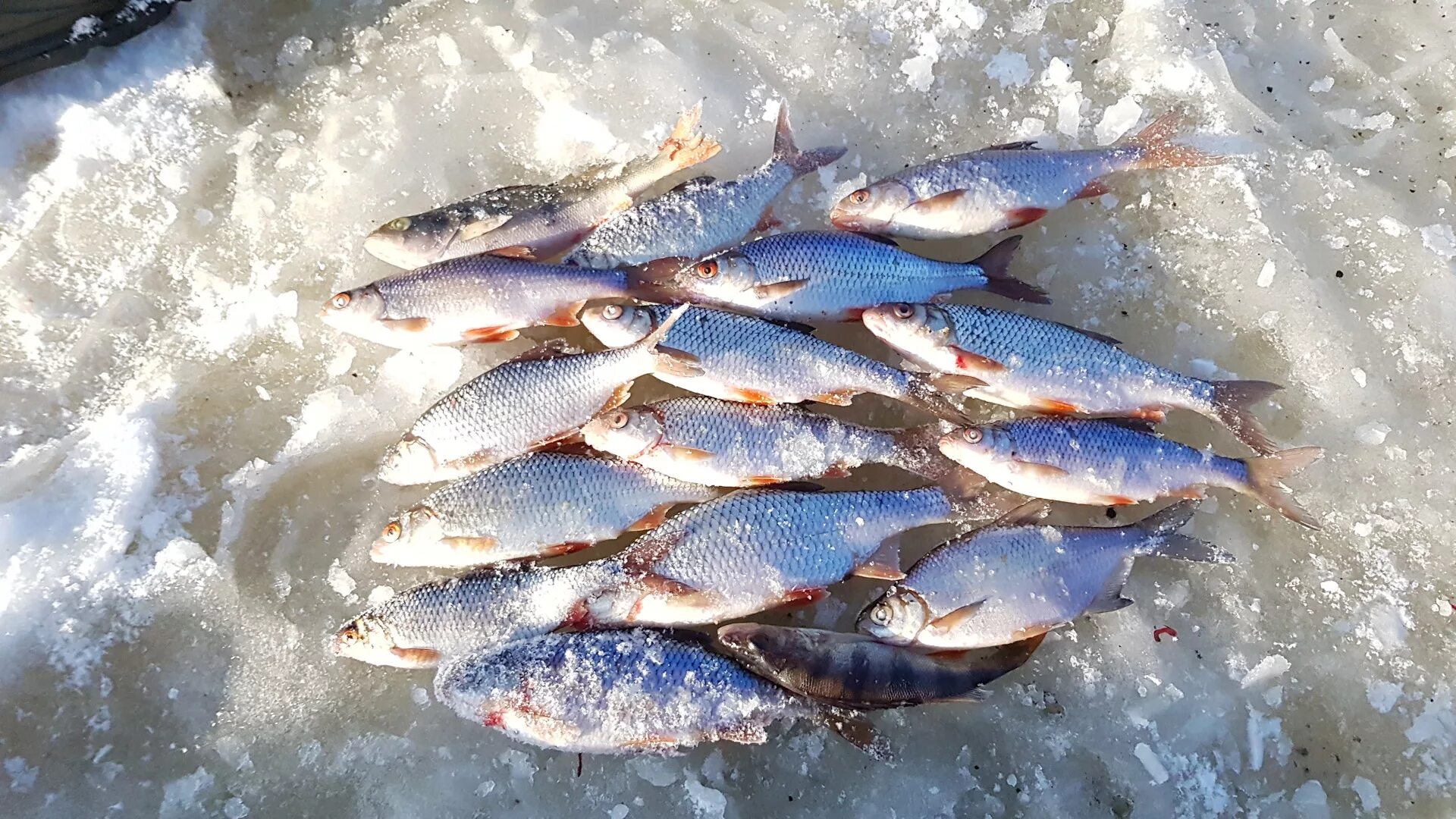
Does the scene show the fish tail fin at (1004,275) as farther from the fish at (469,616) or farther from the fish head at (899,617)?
the fish at (469,616)

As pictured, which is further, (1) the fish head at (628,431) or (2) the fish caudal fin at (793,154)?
(2) the fish caudal fin at (793,154)

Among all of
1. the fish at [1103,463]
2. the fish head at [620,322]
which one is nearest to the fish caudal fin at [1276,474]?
the fish at [1103,463]

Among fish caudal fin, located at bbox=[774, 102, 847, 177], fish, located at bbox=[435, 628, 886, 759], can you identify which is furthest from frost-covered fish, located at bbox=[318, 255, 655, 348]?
fish, located at bbox=[435, 628, 886, 759]

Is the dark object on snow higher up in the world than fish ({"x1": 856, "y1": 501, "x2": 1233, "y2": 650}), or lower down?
higher up

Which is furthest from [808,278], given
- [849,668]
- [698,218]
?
[849,668]

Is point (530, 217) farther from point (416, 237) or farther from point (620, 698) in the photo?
point (620, 698)

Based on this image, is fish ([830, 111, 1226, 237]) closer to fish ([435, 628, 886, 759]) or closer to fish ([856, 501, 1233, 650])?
fish ([856, 501, 1233, 650])
